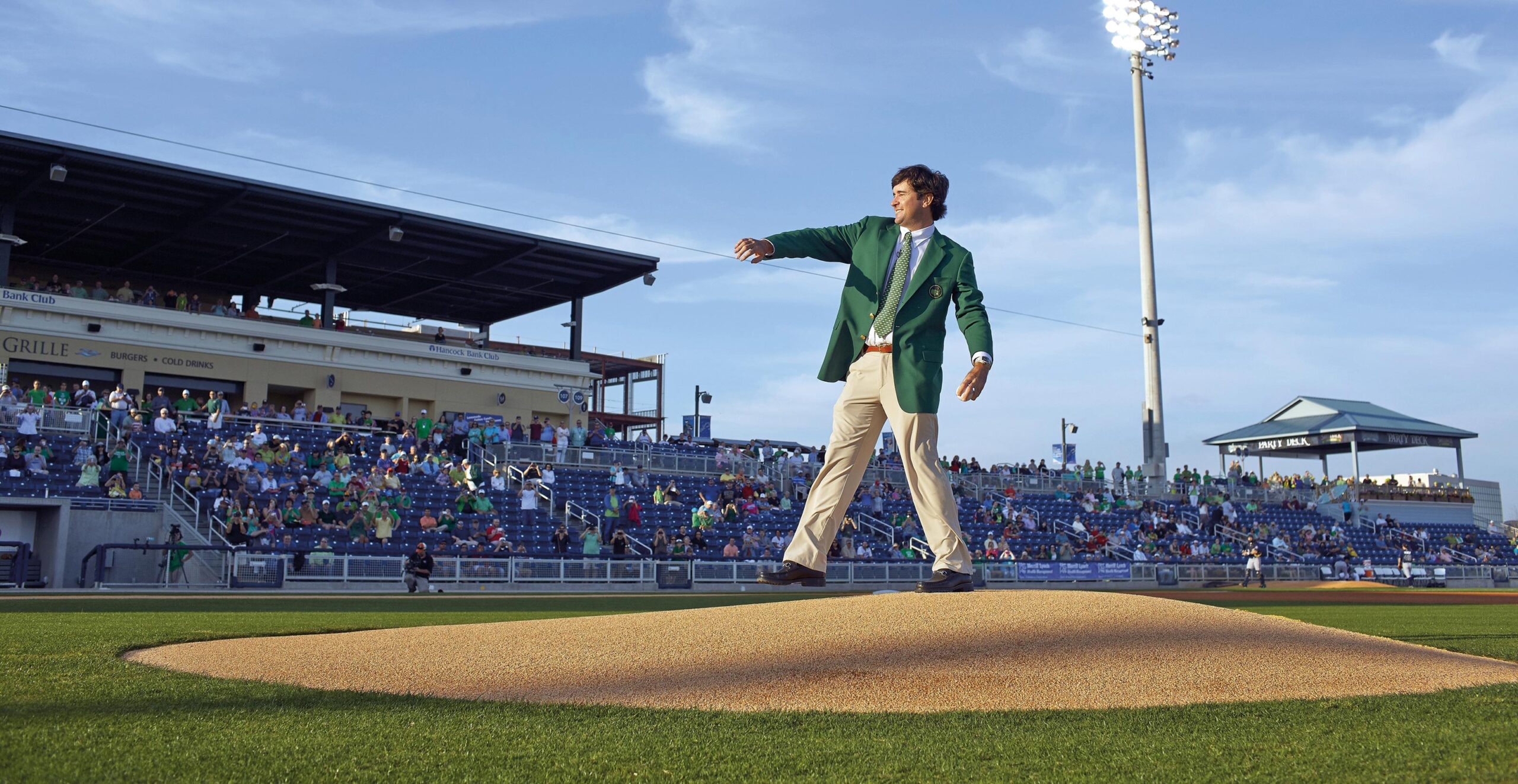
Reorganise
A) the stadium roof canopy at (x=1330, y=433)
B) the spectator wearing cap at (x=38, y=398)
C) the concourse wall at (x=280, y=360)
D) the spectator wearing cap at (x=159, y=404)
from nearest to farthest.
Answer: the spectator wearing cap at (x=38, y=398), the spectator wearing cap at (x=159, y=404), the concourse wall at (x=280, y=360), the stadium roof canopy at (x=1330, y=433)

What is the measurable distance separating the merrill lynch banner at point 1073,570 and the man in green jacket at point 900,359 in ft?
75.9

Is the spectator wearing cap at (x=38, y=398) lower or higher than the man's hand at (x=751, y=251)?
higher

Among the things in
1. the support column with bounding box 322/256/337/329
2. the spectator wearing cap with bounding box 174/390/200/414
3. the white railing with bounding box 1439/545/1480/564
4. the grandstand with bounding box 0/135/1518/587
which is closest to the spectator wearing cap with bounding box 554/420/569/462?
the grandstand with bounding box 0/135/1518/587

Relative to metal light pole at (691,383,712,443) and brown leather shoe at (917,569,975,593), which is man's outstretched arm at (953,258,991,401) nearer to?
brown leather shoe at (917,569,975,593)

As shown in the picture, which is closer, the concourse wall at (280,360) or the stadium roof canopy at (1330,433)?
the concourse wall at (280,360)

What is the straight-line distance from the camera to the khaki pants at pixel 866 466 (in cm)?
781

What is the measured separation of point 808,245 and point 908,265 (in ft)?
2.40

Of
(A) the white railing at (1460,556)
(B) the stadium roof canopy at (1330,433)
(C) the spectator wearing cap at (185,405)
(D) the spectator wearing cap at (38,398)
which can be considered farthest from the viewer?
(B) the stadium roof canopy at (1330,433)

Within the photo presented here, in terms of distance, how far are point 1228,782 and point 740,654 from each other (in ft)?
9.89

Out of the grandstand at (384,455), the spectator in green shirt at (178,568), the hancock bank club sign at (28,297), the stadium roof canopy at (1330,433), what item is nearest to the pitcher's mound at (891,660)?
the spectator in green shirt at (178,568)

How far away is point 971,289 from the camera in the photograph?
7.97 m

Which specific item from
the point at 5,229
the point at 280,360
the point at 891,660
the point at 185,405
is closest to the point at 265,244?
the point at 280,360

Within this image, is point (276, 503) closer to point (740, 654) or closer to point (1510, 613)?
point (740, 654)

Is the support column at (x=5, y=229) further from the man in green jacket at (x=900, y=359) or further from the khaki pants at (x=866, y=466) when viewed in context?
the khaki pants at (x=866, y=466)
